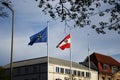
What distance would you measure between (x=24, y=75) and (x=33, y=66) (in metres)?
3.79

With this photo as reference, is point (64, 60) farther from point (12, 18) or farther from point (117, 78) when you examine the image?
point (12, 18)

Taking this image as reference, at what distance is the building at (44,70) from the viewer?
8788 cm

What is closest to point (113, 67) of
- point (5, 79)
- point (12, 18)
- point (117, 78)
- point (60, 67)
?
point (117, 78)

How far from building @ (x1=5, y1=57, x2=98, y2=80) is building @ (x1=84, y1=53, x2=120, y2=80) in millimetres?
8809

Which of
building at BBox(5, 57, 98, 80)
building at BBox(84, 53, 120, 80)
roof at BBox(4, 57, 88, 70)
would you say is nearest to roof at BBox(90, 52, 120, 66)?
building at BBox(84, 53, 120, 80)

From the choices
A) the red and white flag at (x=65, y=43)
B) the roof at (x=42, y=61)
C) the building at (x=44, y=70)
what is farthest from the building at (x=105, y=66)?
the red and white flag at (x=65, y=43)

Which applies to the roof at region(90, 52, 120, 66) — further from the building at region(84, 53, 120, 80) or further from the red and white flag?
the red and white flag

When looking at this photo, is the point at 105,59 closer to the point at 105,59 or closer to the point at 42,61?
the point at 105,59

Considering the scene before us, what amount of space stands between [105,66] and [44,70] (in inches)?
1096

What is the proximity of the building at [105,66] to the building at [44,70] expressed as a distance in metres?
8.81

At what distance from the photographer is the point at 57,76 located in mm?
90250

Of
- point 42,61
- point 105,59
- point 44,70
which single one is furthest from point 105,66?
point 44,70

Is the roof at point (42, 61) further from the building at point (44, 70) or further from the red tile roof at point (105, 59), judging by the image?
the red tile roof at point (105, 59)

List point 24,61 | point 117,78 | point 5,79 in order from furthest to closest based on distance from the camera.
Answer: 1. point 117,78
2. point 24,61
3. point 5,79
